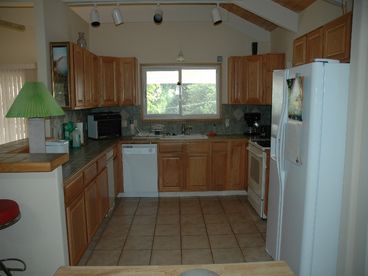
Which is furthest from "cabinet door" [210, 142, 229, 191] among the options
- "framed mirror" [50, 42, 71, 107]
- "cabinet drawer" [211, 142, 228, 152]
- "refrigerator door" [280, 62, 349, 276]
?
"refrigerator door" [280, 62, 349, 276]

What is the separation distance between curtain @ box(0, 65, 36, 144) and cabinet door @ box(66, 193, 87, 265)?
3204mm

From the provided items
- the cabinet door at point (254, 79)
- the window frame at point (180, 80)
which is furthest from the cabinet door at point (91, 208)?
the cabinet door at point (254, 79)

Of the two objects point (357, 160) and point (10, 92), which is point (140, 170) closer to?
point (10, 92)

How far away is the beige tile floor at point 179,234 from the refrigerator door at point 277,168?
0.30 metres

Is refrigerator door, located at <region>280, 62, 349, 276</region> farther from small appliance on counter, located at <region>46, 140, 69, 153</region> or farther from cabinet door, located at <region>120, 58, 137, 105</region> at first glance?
cabinet door, located at <region>120, 58, 137, 105</region>

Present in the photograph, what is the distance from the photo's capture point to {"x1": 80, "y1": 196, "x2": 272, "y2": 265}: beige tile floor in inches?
118

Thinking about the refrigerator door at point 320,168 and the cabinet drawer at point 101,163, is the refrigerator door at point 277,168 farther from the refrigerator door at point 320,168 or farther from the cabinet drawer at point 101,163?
the cabinet drawer at point 101,163

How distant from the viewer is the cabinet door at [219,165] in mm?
4621

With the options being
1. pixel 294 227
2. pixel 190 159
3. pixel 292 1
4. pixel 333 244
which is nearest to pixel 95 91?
pixel 190 159

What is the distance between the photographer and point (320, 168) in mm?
2105

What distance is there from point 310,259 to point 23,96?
2.33 meters

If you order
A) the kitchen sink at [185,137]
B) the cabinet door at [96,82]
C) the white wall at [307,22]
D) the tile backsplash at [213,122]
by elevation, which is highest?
the white wall at [307,22]

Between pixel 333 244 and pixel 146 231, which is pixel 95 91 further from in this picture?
pixel 333 244

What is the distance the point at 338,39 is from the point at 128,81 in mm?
3154
